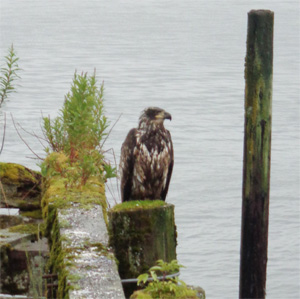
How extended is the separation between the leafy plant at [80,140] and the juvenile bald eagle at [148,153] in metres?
0.86

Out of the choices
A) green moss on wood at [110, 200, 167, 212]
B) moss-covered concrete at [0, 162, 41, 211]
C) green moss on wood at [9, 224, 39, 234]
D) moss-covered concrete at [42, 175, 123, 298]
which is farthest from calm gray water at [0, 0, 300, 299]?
green moss on wood at [110, 200, 167, 212]

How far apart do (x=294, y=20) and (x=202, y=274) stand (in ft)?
111

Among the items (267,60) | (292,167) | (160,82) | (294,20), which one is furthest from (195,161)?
(294,20)

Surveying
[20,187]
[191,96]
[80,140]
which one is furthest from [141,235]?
[191,96]

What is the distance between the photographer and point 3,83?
282 inches

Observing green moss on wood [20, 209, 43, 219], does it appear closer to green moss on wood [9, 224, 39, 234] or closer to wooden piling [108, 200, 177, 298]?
green moss on wood [9, 224, 39, 234]

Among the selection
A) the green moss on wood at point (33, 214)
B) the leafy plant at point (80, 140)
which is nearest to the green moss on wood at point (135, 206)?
the leafy plant at point (80, 140)

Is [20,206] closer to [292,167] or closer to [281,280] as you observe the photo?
[281,280]

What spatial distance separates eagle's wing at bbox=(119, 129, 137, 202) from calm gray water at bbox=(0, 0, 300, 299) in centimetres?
55

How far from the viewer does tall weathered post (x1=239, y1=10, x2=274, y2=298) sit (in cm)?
779

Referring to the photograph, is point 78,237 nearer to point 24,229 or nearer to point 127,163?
point 24,229

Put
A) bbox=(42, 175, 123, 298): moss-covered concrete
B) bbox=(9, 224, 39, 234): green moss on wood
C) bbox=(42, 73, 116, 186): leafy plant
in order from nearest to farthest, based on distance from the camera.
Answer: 1. bbox=(42, 175, 123, 298): moss-covered concrete
2. bbox=(42, 73, 116, 186): leafy plant
3. bbox=(9, 224, 39, 234): green moss on wood

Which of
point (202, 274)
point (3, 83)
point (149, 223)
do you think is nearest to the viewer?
point (149, 223)

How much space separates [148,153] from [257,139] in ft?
3.43
